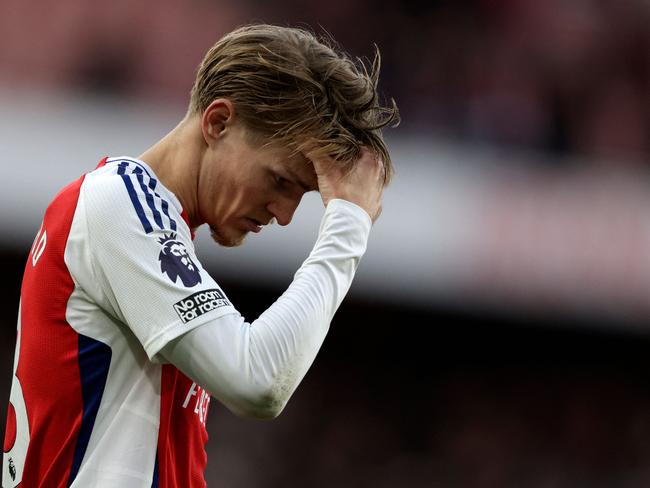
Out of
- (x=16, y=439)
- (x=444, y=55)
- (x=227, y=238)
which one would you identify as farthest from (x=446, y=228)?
(x=16, y=439)

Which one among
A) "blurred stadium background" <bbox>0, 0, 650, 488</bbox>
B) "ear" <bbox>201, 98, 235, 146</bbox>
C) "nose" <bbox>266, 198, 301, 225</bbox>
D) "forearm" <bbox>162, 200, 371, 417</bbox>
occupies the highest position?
"ear" <bbox>201, 98, 235, 146</bbox>

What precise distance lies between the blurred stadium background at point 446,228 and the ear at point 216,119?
3751mm

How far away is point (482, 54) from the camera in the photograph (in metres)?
6.66

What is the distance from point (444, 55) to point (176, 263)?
5.22 m

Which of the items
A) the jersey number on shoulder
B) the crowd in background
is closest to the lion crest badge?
the jersey number on shoulder

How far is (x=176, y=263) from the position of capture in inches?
66.4

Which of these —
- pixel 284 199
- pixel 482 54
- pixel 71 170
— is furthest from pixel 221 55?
pixel 482 54

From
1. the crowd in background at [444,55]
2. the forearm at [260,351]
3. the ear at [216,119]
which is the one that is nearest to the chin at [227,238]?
the ear at [216,119]

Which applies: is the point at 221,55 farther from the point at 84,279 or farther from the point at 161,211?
the point at 84,279

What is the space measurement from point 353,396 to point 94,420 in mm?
5315

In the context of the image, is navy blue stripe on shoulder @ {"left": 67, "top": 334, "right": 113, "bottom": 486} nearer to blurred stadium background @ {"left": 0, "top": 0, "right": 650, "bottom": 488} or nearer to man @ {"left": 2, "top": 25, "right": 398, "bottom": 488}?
man @ {"left": 2, "top": 25, "right": 398, "bottom": 488}

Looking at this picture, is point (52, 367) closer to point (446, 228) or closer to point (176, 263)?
point (176, 263)

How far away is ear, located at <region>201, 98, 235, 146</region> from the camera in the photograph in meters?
1.89

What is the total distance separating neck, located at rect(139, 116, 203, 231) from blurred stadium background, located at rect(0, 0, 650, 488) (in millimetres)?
3695
